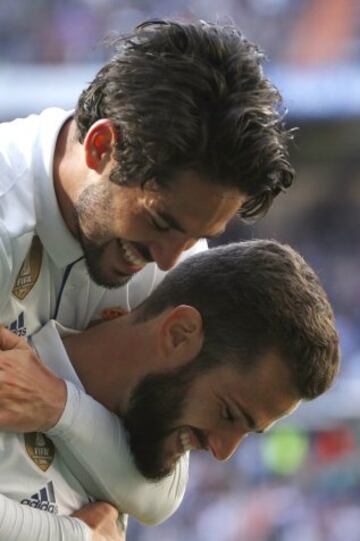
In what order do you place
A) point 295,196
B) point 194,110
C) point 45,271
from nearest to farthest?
1. point 194,110
2. point 45,271
3. point 295,196

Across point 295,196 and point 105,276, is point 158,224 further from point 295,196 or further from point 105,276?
point 295,196

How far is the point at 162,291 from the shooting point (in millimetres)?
1934

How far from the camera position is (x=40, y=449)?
6.05 feet

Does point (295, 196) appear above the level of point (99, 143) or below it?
below

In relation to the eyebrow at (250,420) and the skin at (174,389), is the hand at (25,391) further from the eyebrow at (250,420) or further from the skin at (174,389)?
the eyebrow at (250,420)

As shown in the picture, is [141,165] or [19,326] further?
[19,326]

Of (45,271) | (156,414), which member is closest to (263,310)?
(156,414)

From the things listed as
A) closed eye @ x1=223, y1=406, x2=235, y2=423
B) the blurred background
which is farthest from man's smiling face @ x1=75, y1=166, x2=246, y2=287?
the blurred background

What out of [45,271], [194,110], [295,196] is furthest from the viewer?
[295,196]

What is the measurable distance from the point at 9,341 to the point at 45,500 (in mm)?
236

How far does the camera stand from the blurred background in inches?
261

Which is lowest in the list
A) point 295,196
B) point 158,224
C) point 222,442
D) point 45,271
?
point 295,196

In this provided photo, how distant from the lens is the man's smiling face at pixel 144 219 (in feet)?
5.77

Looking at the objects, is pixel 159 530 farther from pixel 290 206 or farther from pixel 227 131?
pixel 227 131
